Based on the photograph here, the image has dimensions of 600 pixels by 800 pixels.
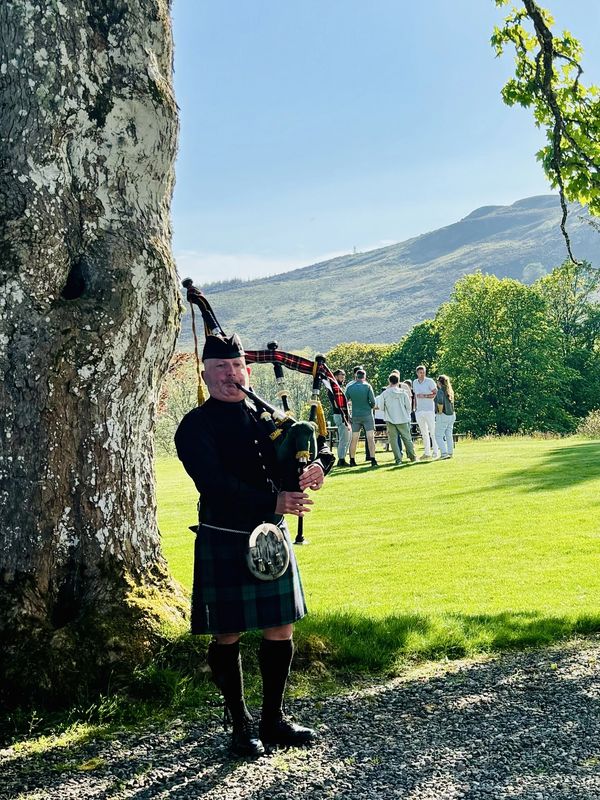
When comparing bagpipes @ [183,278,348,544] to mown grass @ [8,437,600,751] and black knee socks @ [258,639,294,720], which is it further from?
mown grass @ [8,437,600,751]

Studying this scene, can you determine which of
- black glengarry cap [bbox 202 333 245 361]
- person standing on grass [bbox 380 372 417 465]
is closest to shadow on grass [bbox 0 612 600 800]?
black glengarry cap [bbox 202 333 245 361]

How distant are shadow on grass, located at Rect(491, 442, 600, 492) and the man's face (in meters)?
10.6

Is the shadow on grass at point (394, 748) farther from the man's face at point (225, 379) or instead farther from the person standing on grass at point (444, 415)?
the person standing on grass at point (444, 415)

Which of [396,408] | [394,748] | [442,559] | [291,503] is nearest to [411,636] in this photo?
[394,748]

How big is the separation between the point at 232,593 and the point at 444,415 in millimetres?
15652

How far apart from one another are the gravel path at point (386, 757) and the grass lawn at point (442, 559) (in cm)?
87

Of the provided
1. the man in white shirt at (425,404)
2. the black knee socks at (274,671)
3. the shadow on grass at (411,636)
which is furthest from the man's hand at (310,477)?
the man in white shirt at (425,404)

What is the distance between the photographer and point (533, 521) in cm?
1107

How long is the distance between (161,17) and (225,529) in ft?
11.9

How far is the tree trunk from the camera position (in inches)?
189

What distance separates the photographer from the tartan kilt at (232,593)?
4.12m

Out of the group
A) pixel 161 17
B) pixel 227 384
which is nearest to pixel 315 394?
pixel 227 384

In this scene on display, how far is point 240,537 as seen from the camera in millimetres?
4156

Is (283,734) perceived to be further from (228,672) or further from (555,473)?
(555,473)
